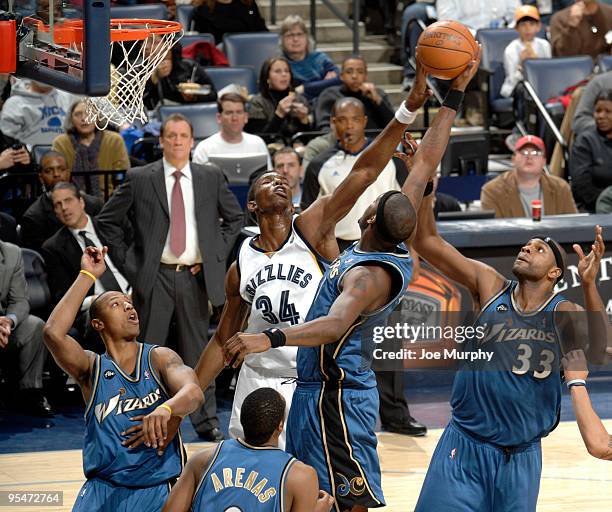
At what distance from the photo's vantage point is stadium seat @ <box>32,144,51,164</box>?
9305 millimetres

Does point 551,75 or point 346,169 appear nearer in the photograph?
point 346,169

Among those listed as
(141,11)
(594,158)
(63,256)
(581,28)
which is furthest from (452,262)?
(581,28)

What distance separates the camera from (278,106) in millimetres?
10203

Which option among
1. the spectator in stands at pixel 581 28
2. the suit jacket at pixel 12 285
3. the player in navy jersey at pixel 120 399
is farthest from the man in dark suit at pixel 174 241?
the spectator in stands at pixel 581 28

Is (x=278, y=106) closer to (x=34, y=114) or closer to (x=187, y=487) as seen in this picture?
(x=34, y=114)

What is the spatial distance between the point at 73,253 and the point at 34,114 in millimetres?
1982

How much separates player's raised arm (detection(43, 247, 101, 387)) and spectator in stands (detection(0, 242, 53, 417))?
2733mm

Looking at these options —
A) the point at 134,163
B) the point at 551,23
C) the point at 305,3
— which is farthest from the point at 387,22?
the point at 134,163

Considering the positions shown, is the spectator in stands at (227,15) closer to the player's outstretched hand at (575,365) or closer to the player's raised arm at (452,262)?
the player's raised arm at (452,262)

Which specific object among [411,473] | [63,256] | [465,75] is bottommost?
[411,473]

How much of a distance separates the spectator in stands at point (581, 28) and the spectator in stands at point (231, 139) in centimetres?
460

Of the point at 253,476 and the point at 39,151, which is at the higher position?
the point at 253,476

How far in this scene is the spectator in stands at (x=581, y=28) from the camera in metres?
12.6

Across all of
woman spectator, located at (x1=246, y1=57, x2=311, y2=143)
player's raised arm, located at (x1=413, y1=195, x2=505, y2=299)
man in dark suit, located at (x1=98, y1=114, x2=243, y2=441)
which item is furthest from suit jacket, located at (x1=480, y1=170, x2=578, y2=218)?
player's raised arm, located at (x1=413, y1=195, x2=505, y2=299)
